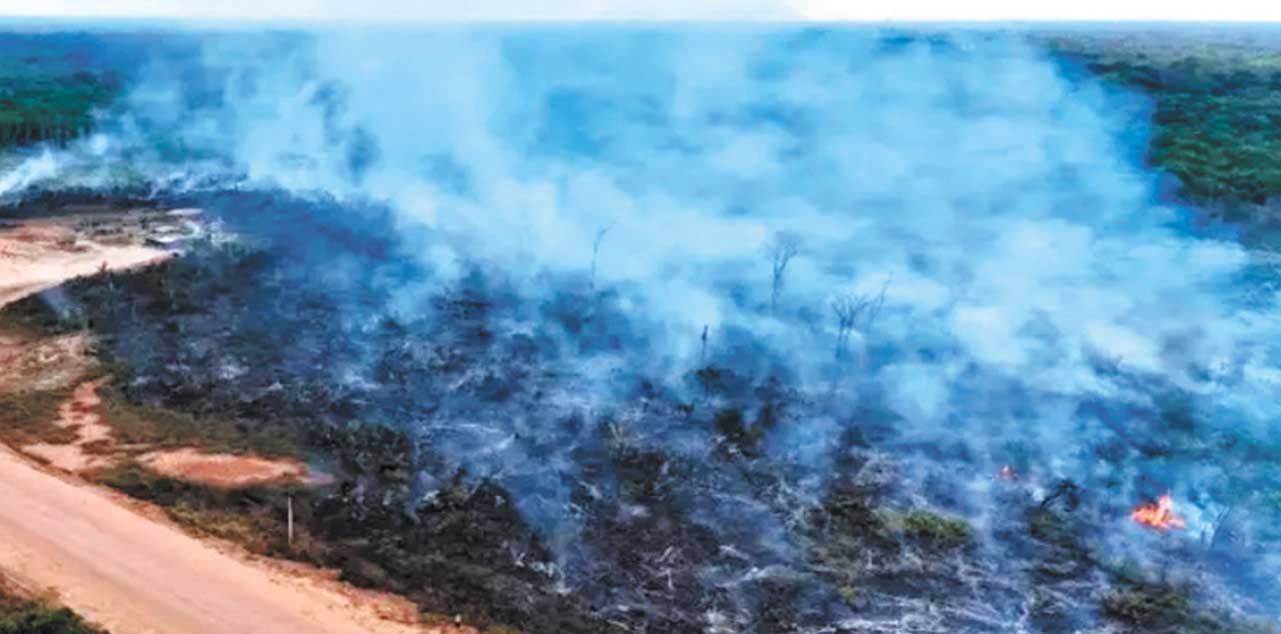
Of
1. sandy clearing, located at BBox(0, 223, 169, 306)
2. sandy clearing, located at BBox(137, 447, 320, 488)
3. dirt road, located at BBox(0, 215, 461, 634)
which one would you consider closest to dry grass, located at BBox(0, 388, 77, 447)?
dirt road, located at BBox(0, 215, 461, 634)

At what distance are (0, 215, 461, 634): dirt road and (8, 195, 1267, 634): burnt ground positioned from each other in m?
1.17

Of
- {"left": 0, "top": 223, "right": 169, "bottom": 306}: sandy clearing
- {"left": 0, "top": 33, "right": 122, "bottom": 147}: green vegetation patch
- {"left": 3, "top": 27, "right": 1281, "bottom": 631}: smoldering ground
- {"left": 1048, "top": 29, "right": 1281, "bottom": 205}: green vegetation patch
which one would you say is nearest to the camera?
{"left": 3, "top": 27, "right": 1281, "bottom": 631}: smoldering ground

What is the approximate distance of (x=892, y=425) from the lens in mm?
36625

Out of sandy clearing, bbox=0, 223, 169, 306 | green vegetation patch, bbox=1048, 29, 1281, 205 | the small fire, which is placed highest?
green vegetation patch, bbox=1048, 29, 1281, 205

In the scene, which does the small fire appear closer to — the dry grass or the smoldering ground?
the smoldering ground

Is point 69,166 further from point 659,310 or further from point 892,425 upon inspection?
point 892,425

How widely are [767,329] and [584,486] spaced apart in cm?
1569

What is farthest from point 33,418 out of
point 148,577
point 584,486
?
point 584,486

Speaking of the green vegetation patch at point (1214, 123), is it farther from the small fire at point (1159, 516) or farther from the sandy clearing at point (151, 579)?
the sandy clearing at point (151, 579)

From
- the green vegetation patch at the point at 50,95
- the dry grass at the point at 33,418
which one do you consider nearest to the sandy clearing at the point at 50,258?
the dry grass at the point at 33,418

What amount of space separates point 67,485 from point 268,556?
7.48 m

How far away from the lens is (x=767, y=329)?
148 feet

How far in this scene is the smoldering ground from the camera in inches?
1153

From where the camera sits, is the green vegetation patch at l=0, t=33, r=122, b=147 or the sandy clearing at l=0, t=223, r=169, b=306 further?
the green vegetation patch at l=0, t=33, r=122, b=147
